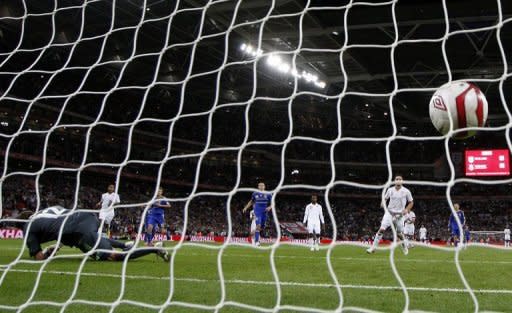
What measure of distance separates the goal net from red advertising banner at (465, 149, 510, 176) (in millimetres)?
244

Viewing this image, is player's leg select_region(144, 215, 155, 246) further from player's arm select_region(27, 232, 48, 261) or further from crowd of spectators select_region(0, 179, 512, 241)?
crowd of spectators select_region(0, 179, 512, 241)

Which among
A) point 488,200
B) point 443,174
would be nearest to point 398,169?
point 443,174

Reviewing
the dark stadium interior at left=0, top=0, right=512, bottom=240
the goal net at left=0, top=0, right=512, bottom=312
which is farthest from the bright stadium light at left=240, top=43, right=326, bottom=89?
the dark stadium interior at left=0, top=0, right=512, bottom=240

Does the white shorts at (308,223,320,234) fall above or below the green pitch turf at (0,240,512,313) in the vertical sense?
above

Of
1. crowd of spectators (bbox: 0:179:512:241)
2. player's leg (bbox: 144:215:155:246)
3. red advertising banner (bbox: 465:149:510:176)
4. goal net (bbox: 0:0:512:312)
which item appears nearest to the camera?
goal net (bbox: 0:0:512:312)

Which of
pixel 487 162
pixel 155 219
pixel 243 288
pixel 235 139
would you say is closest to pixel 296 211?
pixel 235 139

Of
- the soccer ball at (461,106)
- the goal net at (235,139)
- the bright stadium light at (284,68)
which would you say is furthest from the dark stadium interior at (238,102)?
the soccer ball at (461,106)

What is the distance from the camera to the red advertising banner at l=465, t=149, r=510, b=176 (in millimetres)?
22266

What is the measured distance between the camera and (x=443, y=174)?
108 ft

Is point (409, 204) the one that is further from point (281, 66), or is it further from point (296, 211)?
point (296, 211)

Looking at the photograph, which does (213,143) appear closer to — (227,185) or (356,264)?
(227,185)

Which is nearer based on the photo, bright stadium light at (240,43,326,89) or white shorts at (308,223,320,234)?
white shorts at (308,223,320,234)

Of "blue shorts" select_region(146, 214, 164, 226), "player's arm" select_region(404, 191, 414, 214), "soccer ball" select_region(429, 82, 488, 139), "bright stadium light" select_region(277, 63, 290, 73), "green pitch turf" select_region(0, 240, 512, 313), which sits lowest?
"green pitch turf" select_region(0, 240, 512, 313)

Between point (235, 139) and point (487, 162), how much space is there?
1376 centimetres
